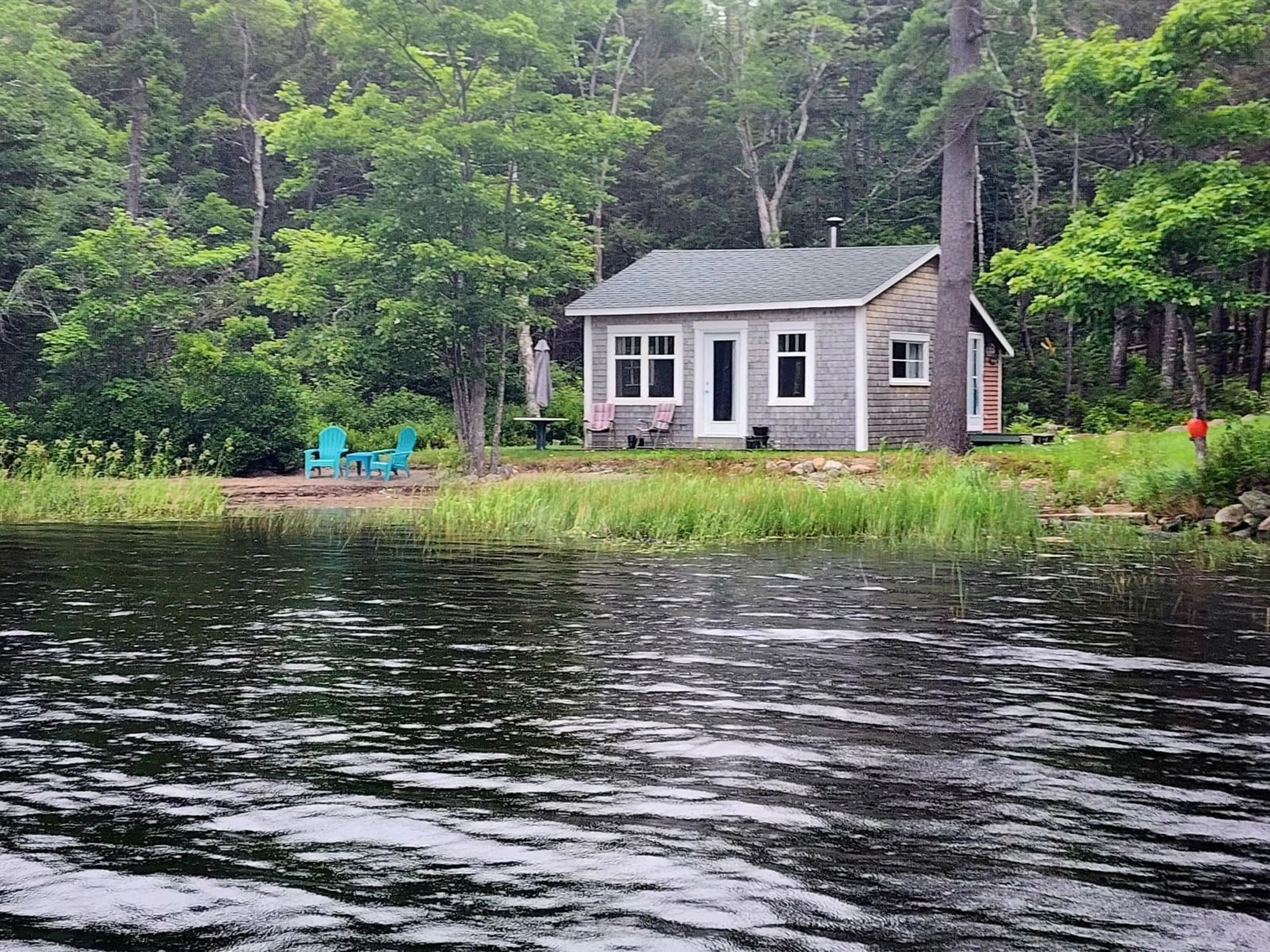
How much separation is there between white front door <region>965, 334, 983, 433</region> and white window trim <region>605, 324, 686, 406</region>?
19.5ft

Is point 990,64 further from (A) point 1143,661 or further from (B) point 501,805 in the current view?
(B) point 501,805

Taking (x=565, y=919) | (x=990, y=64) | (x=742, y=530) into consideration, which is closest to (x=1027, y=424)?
(x=990, y=64)

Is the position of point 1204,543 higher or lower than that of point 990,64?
lower

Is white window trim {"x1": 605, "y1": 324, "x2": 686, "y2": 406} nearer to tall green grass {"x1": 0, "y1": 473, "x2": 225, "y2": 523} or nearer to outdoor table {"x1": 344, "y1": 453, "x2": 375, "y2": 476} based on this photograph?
outdoor table {"x1": 344, "y1": 453, "x2": 375, "y2": 476}

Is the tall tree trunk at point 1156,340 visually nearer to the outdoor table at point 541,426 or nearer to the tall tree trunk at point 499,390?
the outdoor table at point 541,426

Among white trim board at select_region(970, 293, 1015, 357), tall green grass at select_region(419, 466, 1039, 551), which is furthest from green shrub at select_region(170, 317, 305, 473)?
white trim board at select_region(970, 293, 1015, 357)

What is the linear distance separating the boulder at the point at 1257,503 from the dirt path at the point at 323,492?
9.22 metres

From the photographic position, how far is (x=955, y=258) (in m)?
21.8

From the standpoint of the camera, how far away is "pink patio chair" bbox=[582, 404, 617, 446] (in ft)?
80.6

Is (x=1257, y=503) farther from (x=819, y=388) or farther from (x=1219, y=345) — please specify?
(x=1219, y=345)

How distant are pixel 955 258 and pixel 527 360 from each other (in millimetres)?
12016

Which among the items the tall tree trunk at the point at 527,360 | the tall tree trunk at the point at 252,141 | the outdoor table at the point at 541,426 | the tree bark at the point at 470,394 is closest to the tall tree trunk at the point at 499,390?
the tree bark at the point at 470,394

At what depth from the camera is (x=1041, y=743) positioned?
526 cm

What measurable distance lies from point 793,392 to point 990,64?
5.99 m
